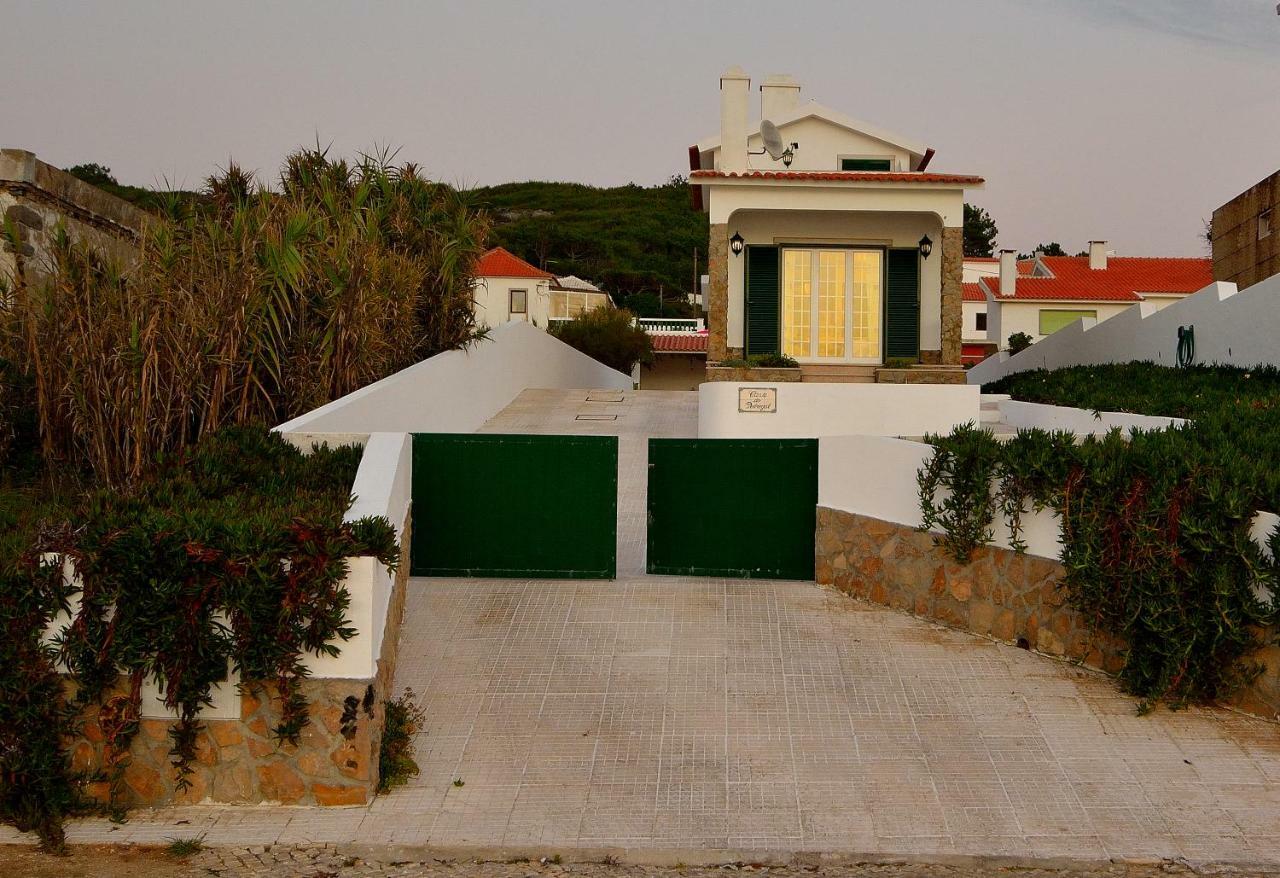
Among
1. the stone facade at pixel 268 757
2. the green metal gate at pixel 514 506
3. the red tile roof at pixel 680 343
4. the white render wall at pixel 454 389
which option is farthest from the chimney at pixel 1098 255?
the stone facade at pixel 268 757

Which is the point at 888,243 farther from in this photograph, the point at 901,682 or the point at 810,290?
the point at 901,682

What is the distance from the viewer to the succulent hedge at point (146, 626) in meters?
6.07

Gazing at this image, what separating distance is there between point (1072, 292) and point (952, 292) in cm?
3241

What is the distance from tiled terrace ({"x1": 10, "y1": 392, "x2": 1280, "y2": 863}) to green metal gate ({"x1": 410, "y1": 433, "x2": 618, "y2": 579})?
1.62 feet

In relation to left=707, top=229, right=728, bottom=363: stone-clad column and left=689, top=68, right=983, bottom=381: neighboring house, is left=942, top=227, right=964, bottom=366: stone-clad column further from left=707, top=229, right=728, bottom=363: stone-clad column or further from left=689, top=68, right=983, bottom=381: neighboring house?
left=707, top=229, right=728, bottom=363: stone-clad column

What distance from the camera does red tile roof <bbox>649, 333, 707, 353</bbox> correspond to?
38156mm

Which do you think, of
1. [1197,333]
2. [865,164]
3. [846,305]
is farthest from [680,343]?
[1197,333]

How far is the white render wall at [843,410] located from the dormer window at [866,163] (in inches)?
366

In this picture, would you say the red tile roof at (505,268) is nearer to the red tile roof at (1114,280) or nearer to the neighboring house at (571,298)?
the neighboring house at (571,298)

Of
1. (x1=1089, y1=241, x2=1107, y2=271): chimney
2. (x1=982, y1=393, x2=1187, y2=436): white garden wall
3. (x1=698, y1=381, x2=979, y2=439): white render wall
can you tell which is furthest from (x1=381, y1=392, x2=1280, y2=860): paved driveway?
(x1=1089, y1=241, x2=1107, y2=271): chimney

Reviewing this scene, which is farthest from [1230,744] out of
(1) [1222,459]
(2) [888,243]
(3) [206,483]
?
(2) [888,243]

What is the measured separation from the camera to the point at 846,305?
18547mm

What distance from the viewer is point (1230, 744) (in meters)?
7.04

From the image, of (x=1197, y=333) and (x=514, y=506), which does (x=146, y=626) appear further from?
(x=1197, y=333)
